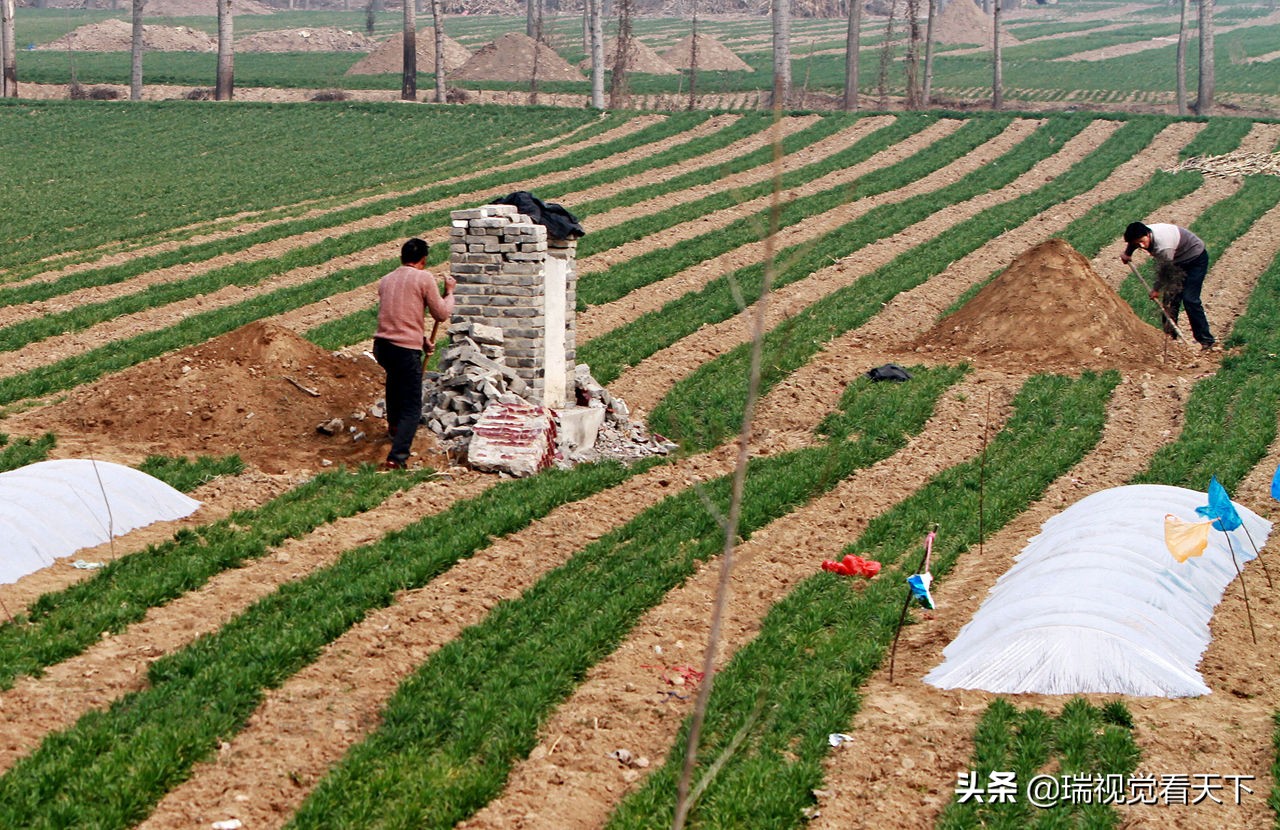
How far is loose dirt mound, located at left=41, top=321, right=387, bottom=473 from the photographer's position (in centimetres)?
1260

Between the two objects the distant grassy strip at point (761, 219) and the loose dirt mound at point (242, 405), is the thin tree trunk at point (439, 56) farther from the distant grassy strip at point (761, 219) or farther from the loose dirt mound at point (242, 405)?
the loose dirt mound at point (242, 405)

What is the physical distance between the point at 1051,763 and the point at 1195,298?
12.3 meters

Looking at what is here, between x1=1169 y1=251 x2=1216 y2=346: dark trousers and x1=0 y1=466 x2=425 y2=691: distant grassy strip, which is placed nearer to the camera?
x1=0 y1=466 x2=425 y2=691: distant grassy strip

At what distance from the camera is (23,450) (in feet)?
39.7

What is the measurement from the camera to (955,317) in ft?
62.8

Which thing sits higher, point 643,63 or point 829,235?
point 643,63

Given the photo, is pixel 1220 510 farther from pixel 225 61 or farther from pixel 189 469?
pixel 225 61

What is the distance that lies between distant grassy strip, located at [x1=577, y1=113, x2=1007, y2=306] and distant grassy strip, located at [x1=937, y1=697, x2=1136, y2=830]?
25.7ft

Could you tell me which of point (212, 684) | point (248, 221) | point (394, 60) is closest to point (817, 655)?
point (212, 684)

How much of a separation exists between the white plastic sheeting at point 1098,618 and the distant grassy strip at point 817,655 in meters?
0.61

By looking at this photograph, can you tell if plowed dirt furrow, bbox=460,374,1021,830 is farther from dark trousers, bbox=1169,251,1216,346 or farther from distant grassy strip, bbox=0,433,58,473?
distant grassy strip, bbox=0,433,58,473

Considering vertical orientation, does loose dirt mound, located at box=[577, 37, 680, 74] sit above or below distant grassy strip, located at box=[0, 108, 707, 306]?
above

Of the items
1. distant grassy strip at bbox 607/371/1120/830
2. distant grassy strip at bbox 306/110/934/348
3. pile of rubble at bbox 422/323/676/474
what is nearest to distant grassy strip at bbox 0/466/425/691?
pile of rubble at bbox 422/323/676/474

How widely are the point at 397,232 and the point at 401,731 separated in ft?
63.0
